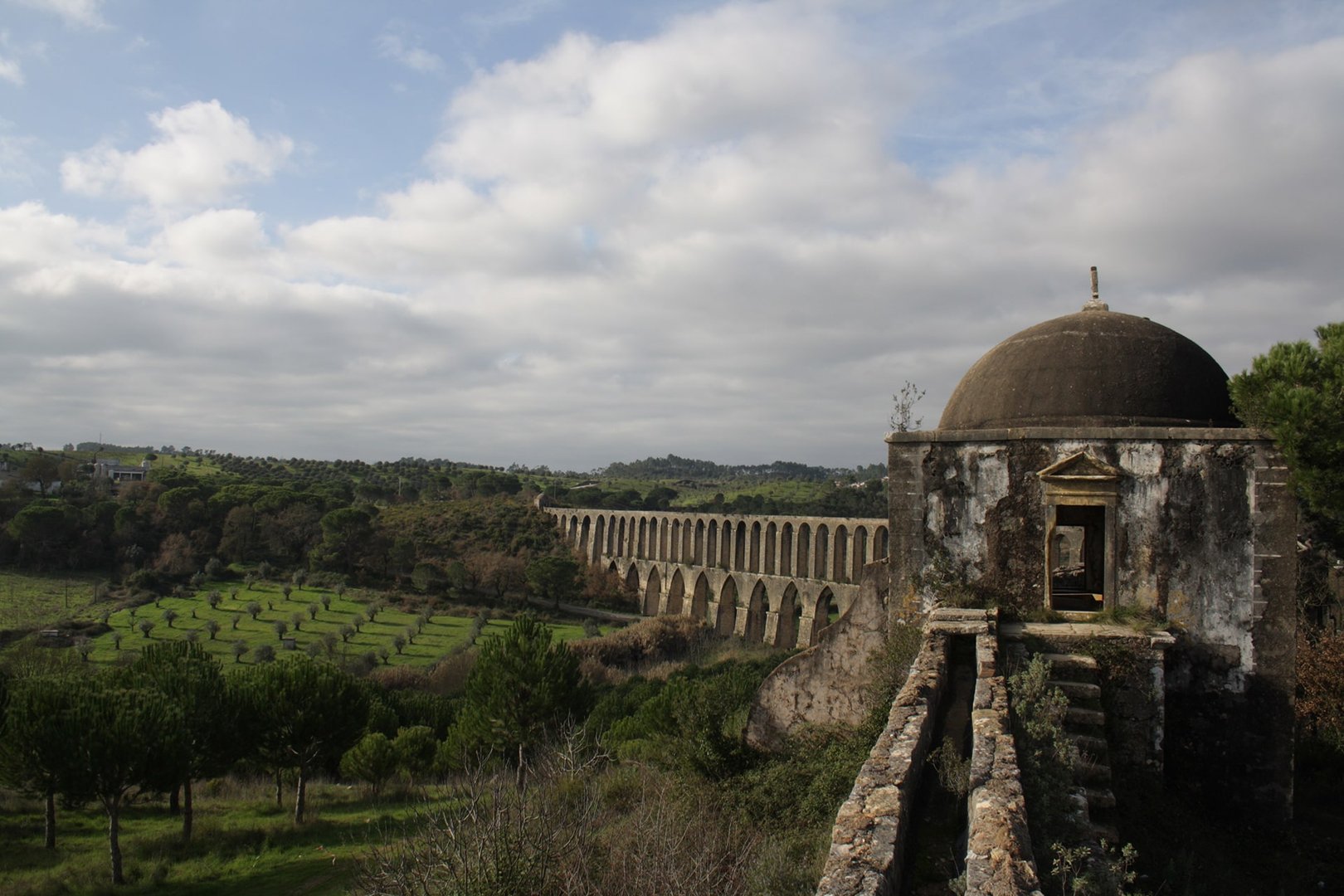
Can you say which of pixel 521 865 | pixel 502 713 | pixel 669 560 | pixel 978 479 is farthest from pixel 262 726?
pixel 669 560

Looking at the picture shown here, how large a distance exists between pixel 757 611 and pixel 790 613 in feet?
10.9

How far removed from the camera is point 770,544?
46.8m

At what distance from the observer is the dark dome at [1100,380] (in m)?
8.83

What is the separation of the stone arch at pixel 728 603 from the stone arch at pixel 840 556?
8103 mm

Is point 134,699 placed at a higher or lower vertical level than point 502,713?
higher

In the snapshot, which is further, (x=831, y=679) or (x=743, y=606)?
(x=743, y=606)

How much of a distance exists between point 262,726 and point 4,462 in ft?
231

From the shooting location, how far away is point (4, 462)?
70625 mm

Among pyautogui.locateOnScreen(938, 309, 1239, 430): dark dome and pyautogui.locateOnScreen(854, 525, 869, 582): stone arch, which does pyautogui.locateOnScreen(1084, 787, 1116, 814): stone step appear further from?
pyautogui.locateOnScreen(854, 525, 869, 582): stone arch

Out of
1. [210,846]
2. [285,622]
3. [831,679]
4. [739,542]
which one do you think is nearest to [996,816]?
[831,679]

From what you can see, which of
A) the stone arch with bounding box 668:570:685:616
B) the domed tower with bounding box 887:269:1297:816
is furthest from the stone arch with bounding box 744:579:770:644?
the domed tower with bounding box 887:269:1297:816

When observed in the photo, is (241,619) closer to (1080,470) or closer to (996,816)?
(1080,470)

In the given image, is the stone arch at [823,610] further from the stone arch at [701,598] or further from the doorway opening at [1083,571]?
the doorway opening at [1083,571]

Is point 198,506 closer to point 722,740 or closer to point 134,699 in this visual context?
point 134,699
